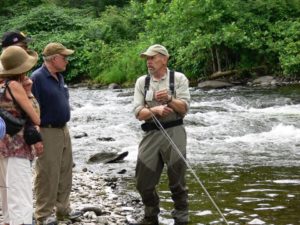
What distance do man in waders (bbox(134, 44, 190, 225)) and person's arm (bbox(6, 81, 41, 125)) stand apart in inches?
56.9

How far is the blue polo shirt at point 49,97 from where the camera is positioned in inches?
245

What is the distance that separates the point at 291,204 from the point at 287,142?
540 cm

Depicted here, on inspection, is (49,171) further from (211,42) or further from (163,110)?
(211,42)

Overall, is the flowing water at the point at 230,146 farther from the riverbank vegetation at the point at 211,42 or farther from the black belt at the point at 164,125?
the riverbank vegetation at the point at 211,42

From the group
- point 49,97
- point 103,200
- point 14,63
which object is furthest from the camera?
point 103,200

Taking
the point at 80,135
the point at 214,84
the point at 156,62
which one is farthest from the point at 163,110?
the point at 214,84

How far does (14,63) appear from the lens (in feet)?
17.3

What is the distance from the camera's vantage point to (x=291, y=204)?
25.7 feet

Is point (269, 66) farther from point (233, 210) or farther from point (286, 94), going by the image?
point (233, 210)

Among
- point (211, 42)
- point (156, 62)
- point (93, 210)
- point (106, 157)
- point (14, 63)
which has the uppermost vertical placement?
point (14, 63)

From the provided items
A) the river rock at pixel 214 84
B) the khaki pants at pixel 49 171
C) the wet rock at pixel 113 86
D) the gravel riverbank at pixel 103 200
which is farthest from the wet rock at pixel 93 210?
the wet rock at pixel 113 86

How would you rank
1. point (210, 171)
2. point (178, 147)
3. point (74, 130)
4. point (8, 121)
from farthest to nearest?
point (74, 130) → point (210, 171) → point (178, 147) → point (8, 121)

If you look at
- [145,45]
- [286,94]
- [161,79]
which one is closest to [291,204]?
[161,79]

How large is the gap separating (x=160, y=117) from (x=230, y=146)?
691cm
